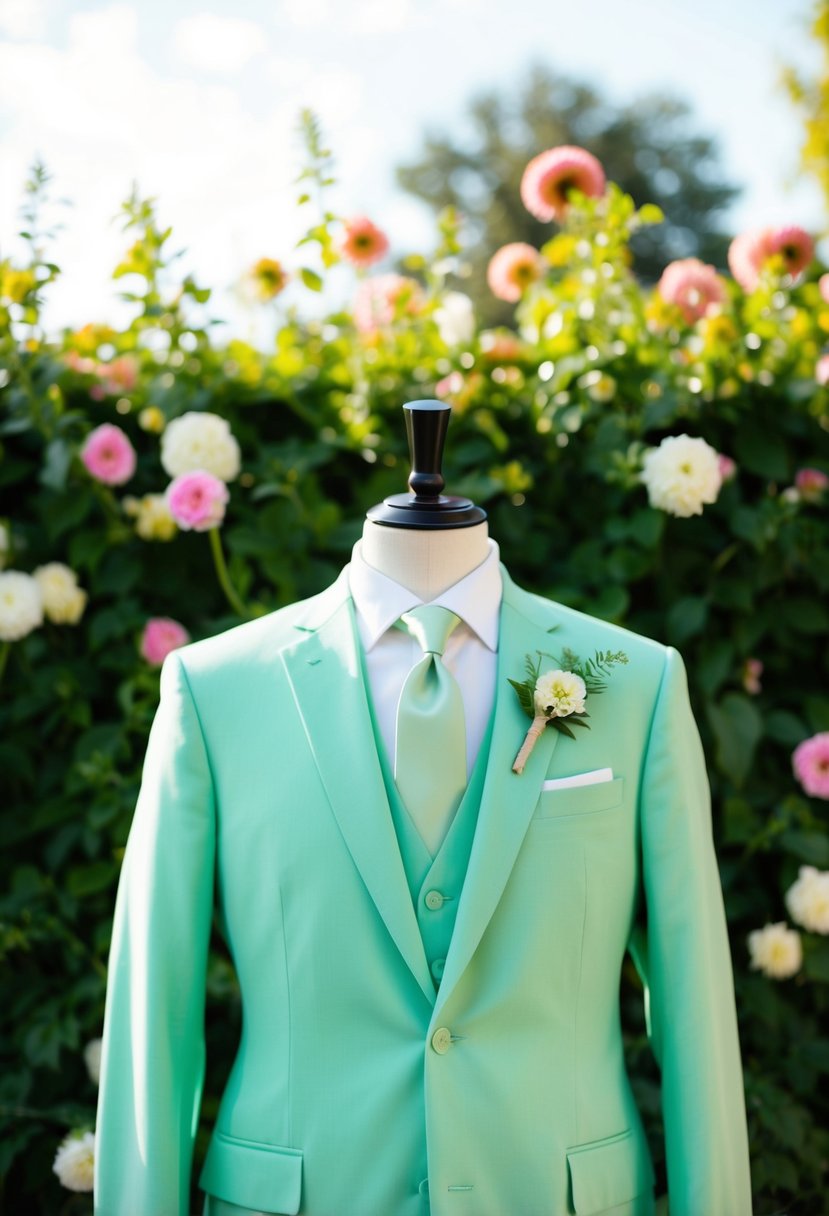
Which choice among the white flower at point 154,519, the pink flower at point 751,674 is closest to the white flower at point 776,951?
the pink flower at point 751,674

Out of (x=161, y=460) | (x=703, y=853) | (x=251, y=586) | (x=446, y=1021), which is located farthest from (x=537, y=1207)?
(x=161, y=460)

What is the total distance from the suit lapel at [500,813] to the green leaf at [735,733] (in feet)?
3.40

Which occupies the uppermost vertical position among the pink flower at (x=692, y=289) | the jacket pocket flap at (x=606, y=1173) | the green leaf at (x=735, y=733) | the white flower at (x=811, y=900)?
the pink flower at (x=692, y=289)

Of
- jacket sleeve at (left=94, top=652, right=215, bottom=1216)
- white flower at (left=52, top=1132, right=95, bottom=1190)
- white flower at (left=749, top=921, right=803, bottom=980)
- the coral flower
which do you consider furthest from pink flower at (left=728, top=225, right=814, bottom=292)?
white flower at (left=52, top=1132, right=95, bottom=1190)

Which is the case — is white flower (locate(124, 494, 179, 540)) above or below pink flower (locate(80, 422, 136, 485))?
below

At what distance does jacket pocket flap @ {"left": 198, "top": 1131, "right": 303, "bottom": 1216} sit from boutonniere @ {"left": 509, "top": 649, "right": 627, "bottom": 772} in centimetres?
51

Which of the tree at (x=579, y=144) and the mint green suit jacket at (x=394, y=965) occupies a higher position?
the tree at (x=579, y=144)

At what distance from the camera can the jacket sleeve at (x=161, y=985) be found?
1293 millimetres

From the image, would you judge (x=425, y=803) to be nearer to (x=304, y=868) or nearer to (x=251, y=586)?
(x=304, y=868)

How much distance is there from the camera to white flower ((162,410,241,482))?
7.27 ft

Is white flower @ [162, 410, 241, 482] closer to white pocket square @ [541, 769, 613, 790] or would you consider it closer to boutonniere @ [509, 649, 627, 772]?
boutonniere @ [509, 649, 627, 772]

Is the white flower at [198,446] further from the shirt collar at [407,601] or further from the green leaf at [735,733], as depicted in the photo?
the green leaf at [735,733]

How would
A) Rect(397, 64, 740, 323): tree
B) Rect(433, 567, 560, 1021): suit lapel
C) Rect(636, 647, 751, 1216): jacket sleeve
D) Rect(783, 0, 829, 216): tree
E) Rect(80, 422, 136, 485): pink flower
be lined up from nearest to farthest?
Rect(433, 567, 560, 1021): suit lapel < Rect(636, 647, 751, 1216): jacket sleeve < Rect(80, 422, 136, 485): pink flower < Rect(783, 0, 829, 216): tree < Rect(397, 64, 740, 323): tree

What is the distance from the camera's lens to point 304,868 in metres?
1.26
